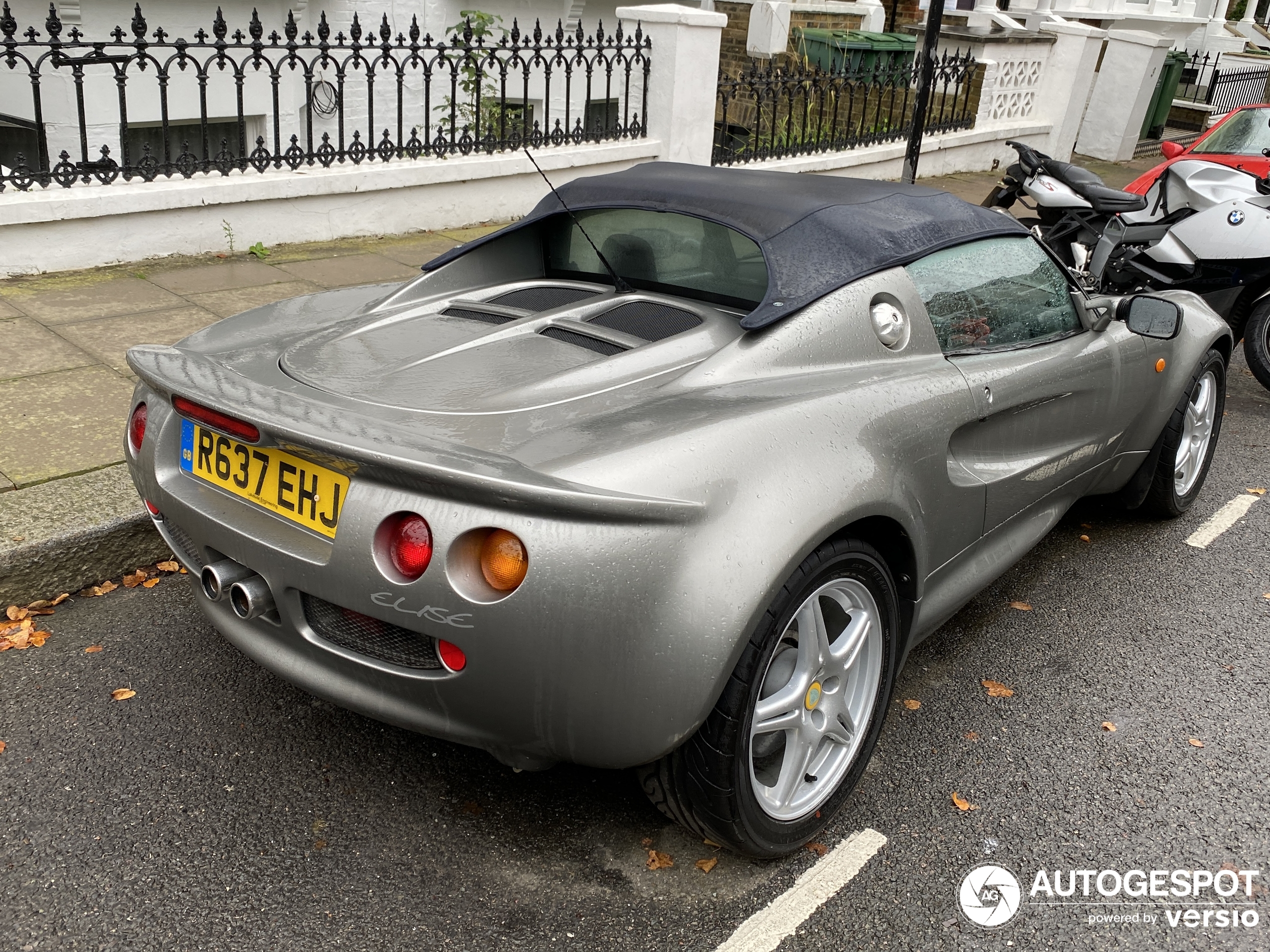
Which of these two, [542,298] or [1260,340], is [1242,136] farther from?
[542,298]

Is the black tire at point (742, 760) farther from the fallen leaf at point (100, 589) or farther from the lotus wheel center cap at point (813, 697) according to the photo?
the fallen leaf at point (100, 589)

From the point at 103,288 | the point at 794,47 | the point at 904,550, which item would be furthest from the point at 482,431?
the point at 794,47

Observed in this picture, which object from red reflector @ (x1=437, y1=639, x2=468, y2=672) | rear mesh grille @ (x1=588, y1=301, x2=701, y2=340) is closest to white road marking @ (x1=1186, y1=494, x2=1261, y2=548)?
rear mesh grille @ (x1=588, y1=301, x2=701, y2=340)

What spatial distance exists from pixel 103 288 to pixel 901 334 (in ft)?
17.0

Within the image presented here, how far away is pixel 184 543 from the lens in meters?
2.89

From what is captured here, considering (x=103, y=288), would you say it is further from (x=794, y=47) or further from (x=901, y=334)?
(x=794, y=47)

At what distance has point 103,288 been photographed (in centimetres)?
650

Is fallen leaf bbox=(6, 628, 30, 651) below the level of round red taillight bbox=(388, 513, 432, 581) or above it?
below

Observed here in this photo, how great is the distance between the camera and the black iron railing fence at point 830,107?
10391 millimetres

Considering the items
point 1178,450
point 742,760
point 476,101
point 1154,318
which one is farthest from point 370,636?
point 476,101

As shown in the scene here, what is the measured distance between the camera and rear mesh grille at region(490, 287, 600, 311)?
3.29 metres

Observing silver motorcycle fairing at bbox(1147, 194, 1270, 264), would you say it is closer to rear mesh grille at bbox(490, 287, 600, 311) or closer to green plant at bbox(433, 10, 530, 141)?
green plant at bbox(433, 10, 530, 141)

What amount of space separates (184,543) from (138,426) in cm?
33

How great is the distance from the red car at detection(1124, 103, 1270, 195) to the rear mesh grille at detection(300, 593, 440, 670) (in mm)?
7210
